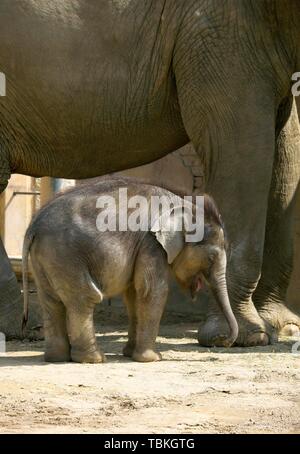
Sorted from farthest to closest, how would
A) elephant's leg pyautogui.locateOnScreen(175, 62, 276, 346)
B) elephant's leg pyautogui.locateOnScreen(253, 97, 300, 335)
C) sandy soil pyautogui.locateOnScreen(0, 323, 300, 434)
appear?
elephant's leg pyautogui.locateOnScreen(253, 97, 300, 335) < elephant's leg pyautogui.locateOnScreen(175, 62, 276, 346) < sandy soil pyautogui.locateOnScreen(0, 323, 300, 434)

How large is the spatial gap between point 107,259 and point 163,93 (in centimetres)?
158

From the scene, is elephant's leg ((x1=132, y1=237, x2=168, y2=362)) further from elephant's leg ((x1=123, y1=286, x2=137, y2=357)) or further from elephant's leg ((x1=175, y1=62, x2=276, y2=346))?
elephant's leg ((x1=175, y1=62, x2=276, y2=346))

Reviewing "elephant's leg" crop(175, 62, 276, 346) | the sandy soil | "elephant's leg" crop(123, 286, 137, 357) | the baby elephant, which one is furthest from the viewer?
"elephant's leg" crop(175, 62, 276, 346)

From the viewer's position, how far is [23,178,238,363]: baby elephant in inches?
293

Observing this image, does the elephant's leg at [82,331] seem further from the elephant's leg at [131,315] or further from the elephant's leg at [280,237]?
the elephant's leg at [280,237]

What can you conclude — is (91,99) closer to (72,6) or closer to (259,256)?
(72,6)

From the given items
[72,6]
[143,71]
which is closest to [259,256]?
[143,71]

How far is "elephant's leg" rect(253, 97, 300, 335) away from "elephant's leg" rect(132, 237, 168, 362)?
5.66 ft

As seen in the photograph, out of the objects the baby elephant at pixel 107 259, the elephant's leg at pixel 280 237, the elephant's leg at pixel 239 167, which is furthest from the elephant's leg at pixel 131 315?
the elephant's leg at pixel 280 237

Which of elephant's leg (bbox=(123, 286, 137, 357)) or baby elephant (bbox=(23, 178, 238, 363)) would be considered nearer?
baby elephant (bbox=(23, 178, 238, 363))

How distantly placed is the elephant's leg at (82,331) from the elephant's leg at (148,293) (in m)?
0.25

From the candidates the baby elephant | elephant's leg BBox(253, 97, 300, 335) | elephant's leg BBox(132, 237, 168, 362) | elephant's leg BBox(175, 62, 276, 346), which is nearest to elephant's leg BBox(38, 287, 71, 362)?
the baby elephant

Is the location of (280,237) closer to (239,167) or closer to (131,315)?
(239,167)

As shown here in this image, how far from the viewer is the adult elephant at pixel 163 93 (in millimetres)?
8352
